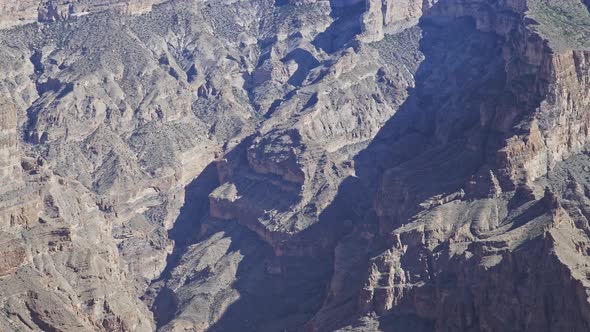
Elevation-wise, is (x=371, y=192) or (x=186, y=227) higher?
(x=186, y=227)

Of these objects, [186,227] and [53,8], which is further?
[53,8]

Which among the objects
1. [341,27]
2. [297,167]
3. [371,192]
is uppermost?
[341,27]

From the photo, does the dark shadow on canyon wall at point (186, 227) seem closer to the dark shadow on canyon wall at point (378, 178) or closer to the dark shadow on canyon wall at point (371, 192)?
the dark shadow on canyon wall at point (371, 192)

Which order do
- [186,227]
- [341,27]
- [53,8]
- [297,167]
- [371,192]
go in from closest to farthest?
1. [371,192]
2. [297,167]
3. [186,227]
4. [53,8]
5. [341,27]

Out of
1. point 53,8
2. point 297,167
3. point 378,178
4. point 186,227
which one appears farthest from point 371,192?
point 53,8

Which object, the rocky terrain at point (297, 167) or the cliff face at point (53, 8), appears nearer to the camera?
the rocky terrain at point (297, 167)

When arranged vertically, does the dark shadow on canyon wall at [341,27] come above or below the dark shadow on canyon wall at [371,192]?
above

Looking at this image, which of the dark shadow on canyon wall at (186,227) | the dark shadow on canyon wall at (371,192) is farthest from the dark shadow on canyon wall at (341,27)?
the dark shadow on canyon wall at (186,227)

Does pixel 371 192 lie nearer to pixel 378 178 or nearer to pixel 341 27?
pixel 378 178

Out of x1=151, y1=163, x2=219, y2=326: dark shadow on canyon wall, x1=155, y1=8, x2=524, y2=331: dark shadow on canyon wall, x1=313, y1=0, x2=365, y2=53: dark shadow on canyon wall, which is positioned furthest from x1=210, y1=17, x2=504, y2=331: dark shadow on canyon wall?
x1=313, y1=0, x2=365, y2=53: dark shadow on canyon wall
